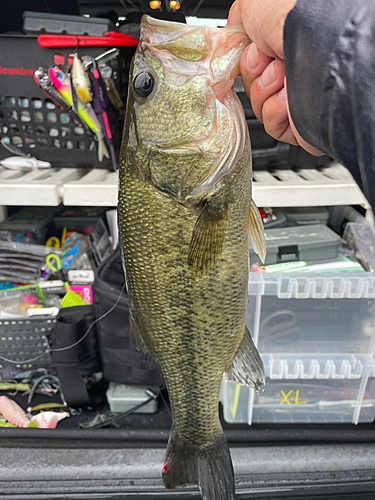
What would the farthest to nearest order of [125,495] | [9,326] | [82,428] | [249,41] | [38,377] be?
[38,377] → [9,326] → [82,428] → [125,495] → [249,41]

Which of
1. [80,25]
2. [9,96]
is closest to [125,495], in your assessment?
[9,96]

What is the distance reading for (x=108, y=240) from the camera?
5.03 ft

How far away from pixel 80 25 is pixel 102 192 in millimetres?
554

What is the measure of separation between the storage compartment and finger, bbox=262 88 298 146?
1.93 ft

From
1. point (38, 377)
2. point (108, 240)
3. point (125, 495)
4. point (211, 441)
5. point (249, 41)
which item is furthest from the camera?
point (108, 240)

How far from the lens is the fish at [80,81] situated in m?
1.04

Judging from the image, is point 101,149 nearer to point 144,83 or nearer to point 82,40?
point 82,40

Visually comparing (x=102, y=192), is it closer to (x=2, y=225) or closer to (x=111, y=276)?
(x=111, y=276)

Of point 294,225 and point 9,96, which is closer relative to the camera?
point 9,96

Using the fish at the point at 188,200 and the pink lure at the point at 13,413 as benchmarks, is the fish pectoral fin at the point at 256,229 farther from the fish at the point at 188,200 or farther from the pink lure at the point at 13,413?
the pink lure at the point at 13,413

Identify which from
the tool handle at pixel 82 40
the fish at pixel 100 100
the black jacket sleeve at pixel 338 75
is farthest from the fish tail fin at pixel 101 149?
the black jacket sleeve at pixel 338 75

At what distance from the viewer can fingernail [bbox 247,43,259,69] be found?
505 millimetres

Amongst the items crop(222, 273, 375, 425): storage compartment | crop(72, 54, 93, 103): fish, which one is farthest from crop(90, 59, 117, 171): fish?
crop(222, 273, 375, 425): storage compartment

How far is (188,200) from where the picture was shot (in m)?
0.56
